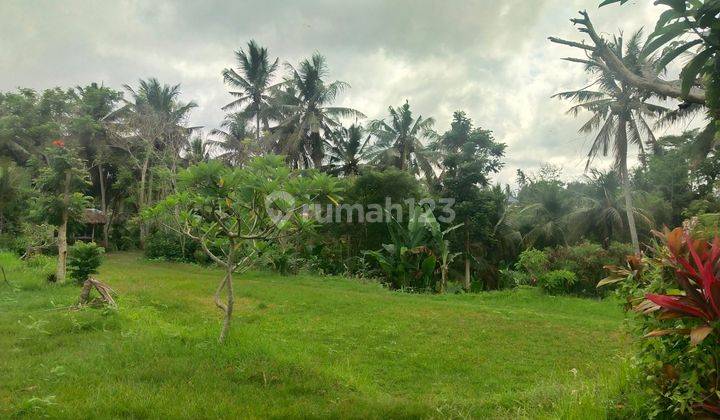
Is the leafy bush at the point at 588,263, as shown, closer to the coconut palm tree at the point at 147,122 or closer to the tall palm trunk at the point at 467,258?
the tall palm trunk at the point at 467,258

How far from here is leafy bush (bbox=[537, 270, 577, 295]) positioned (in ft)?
42.1

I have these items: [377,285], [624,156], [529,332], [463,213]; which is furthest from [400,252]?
[624,156]

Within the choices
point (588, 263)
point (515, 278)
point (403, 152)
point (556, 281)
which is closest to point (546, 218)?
point (588, 263)

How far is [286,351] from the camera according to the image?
518cm

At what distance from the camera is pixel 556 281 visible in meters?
12.8

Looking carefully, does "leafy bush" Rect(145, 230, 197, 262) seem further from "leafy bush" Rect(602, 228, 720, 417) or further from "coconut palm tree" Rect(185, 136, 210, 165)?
"leafy bush" Rect(602, 228, 720, 417)

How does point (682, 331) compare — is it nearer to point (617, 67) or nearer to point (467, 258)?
point (617, 67)

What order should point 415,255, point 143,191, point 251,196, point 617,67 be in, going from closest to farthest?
point 617,67, point 251,196, point 415,255, point 143,191

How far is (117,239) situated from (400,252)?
17712mm

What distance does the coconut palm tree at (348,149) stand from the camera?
867 inches

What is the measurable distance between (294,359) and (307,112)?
18.1 m

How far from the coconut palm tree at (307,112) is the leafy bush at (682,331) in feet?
63.2

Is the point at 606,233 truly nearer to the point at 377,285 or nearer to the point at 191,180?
the point at 377,285

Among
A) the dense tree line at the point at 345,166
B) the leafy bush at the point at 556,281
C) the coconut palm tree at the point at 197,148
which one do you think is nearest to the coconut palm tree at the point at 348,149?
the dense tree line at the point at 345,166
